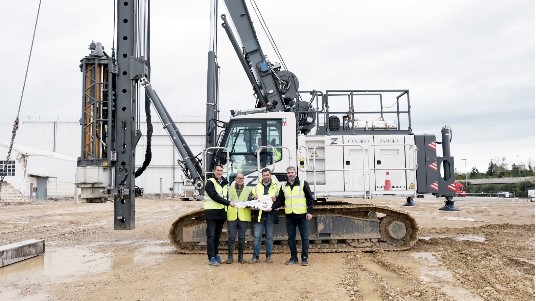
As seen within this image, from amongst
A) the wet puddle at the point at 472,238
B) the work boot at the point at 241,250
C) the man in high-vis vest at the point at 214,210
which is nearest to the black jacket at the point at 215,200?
the man in high-vis vest at the point at 214,210

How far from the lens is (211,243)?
30.0 feet

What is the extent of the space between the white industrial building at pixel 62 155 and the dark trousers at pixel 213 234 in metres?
31.7

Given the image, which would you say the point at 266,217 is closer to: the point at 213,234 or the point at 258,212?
the point at 258,212

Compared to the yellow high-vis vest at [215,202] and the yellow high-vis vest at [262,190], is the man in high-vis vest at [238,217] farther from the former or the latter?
the yellow high-vis vest at [262,190]

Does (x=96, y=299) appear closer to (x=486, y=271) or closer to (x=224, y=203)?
(x=224, y=203)

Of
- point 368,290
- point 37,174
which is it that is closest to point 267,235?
point 368,290

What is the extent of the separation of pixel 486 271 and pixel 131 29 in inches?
355

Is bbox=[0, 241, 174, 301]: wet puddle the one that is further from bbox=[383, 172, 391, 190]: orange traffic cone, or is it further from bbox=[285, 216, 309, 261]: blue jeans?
bbox=[383, 172, 391, 190]: orange traffic cone

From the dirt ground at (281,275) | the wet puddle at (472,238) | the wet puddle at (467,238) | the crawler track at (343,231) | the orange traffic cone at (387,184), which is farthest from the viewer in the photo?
the wet puddle at (467,238)

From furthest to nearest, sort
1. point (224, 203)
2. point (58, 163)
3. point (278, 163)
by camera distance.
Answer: point (58, 163)
point (278, 163)
point (224, 203)

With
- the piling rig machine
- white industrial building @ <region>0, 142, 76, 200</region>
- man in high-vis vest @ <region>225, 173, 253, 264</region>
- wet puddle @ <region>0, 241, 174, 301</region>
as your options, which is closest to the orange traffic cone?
the piling rig machine

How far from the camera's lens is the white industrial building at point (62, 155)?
4031 cm

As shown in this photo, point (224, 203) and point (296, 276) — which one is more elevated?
point (224, 203)

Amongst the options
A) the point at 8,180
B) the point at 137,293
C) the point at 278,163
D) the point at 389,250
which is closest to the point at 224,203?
Answer: the point at 278,163
